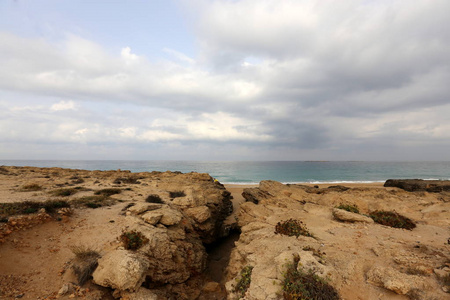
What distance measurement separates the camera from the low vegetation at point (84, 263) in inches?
282

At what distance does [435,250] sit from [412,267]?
6.64ft

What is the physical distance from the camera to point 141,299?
7.00 meters

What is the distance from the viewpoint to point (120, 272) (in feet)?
22.5

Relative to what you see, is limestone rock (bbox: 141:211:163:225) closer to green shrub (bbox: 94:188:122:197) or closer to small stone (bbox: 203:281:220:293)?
small stone (bbox: 203:281:220:293)

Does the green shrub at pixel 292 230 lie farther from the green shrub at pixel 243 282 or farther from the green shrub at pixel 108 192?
the green shrub at pixel 108 192

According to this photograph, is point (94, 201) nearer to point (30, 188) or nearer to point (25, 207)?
point (25, 207)

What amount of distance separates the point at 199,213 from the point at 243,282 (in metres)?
7.31

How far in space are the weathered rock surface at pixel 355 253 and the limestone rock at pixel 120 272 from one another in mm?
3522

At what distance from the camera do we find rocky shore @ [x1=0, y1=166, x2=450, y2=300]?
20.8ft

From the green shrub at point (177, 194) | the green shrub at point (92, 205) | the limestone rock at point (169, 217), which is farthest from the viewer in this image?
the green shrub at point (177, 194)

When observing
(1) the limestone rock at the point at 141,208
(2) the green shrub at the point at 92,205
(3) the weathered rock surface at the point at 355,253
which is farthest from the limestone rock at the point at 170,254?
(2) the green shrub at the point at 92,205

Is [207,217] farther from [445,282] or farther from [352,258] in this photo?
[445,282]

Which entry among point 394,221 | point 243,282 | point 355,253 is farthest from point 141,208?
point 394,221

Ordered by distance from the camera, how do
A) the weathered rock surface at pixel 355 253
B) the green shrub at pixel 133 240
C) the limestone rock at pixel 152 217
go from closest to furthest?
the weathered rock surface at pixel 355 253, the green shrub at pixel 133 240, the limestone rock at pixel 152 217
